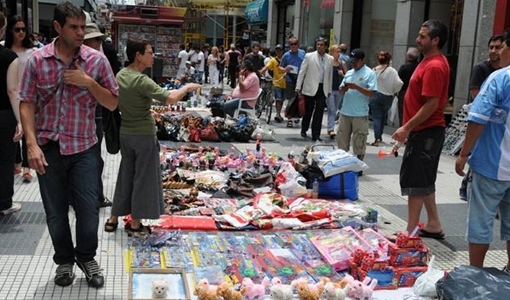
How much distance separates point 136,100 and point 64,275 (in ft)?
5.36

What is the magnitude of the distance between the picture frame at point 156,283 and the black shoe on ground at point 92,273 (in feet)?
1.06

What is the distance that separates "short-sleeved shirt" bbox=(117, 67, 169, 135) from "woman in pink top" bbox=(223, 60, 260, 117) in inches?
262

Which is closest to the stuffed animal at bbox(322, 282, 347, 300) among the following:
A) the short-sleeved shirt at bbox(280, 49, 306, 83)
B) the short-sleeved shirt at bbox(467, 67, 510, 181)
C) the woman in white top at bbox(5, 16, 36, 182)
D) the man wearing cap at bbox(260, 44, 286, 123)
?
the short-sleeved shirt at bbox(467, 67, 510, 181)

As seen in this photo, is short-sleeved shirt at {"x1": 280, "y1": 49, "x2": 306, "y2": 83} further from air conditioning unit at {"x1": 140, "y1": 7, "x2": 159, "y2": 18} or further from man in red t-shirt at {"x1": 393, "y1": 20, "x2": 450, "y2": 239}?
air conditioning unit at {"x1": 140, "y1": 7, "x2": 159, "y2": 18}

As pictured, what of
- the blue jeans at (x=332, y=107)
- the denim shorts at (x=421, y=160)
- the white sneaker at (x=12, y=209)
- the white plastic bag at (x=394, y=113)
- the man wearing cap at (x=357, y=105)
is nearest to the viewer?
the denim shorts at (x=421, y=160)

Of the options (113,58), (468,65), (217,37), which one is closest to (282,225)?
(113,58)

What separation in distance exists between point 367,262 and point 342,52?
1065 centimetres

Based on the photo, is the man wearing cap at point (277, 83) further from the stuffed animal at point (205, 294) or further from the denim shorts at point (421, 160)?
the stuffed animal at point (205, 294)

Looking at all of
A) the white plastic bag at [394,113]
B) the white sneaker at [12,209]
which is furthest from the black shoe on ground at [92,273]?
the white plastic bag at [394,113]

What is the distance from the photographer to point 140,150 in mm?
5191

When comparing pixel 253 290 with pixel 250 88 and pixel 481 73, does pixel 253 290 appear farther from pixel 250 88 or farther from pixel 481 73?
pixel 250 88

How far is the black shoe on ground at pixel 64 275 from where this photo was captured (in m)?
4.25

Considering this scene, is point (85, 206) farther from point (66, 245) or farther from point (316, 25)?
point (316, 25)

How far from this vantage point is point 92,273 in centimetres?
427
